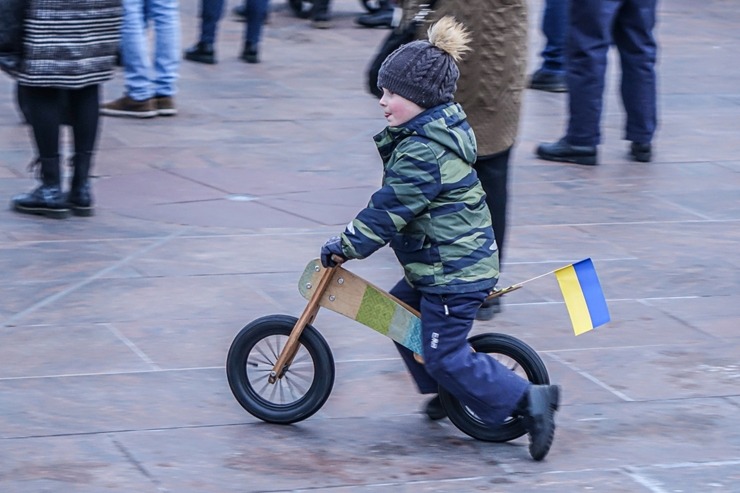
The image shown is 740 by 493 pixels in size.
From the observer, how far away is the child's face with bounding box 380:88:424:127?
14.0 ft

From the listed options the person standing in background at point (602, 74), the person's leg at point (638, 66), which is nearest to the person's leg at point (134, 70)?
the person standing in background at point (602, 74)

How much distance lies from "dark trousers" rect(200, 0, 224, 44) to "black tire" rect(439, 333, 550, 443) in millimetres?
6911

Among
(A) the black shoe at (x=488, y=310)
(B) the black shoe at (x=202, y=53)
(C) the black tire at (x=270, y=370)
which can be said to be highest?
(C) the black tire at (x=270, y=370)

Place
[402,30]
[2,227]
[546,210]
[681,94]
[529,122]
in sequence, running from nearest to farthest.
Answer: [402,30]
[2,227]
[546,210]
[529,122]
[681,94]

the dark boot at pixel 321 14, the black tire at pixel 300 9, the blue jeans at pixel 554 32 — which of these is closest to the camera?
the blue jeans at pixel 554 32

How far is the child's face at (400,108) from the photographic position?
428 cm

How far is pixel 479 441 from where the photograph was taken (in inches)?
176

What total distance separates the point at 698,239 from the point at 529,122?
108 inches

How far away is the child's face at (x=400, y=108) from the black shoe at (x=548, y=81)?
21.0 feet

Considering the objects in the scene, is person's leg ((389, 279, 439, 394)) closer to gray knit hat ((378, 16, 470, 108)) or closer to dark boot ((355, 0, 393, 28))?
gray knit hat ((378, 16, 470, 108))

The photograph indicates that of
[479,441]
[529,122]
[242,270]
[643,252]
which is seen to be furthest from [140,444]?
[529,122]

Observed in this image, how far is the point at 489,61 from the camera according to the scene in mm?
5355

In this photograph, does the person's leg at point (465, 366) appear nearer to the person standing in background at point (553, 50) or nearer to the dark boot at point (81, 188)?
the dark boot at point (81, 188)

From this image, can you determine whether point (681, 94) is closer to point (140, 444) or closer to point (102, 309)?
point (102, 309)
